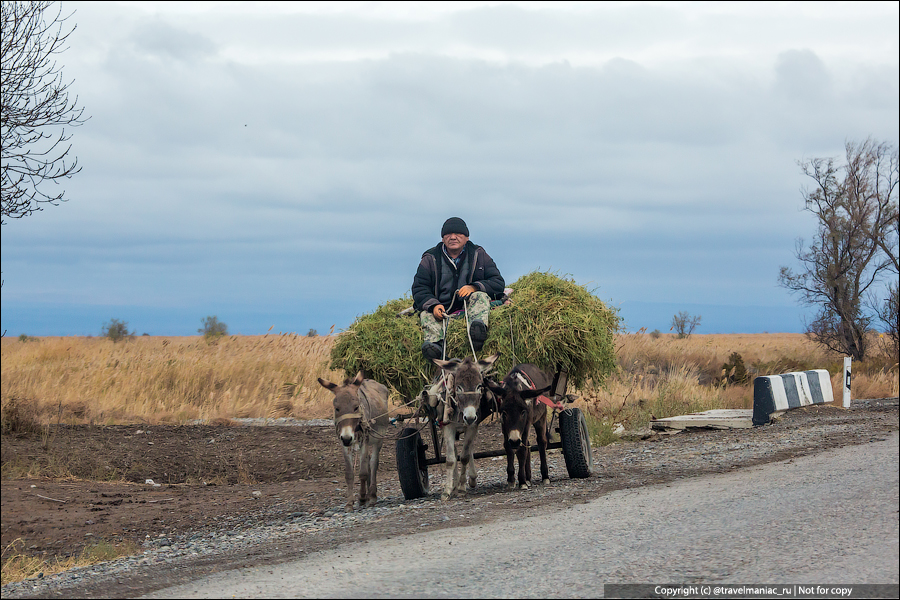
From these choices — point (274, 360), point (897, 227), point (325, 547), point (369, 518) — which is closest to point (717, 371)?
point (897, 227)

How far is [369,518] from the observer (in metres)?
8.59

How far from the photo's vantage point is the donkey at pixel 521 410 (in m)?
8.91

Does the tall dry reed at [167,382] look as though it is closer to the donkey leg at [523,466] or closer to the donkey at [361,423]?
the donkey at [361,423]

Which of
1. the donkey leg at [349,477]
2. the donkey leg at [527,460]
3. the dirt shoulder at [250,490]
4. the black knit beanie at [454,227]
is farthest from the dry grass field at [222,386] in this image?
the donkey leg at [349,477]

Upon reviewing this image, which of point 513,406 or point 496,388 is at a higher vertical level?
point 496,388

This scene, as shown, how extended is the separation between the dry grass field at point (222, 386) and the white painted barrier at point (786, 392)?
2489 mm

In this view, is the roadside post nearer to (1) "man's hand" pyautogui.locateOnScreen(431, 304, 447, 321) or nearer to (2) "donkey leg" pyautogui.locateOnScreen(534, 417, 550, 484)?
(2) "donkey leg" pyautogui.locateOnScreen(534, 417, 550, 484)

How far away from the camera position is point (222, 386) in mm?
22031

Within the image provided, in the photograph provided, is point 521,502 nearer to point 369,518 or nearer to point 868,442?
point 369,518

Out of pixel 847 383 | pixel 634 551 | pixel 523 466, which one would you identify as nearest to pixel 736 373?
pixel 847 383

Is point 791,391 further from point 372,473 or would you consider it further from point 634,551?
point 634,551

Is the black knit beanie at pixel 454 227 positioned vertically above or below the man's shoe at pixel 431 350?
above

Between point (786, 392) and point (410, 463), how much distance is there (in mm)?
8847

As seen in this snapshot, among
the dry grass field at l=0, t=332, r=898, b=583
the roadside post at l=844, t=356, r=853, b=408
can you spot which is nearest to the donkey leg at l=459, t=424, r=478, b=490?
the dry grass field at l=0, t=332, r=898, b=583
